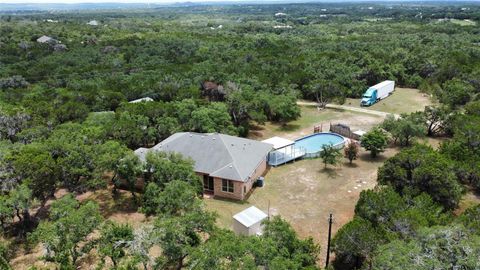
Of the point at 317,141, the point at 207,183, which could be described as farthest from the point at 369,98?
the point at 207,183

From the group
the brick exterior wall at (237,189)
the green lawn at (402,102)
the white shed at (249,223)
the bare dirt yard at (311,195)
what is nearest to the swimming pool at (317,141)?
the bare dirt yard at (311,195)

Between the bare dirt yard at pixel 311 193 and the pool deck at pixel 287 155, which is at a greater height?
the pool deck at pixel 287 155

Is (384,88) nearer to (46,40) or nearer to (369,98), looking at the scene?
(369,98)

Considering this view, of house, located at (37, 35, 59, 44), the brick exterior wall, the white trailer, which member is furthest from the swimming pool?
house, located at (37, 35, 59, 44)

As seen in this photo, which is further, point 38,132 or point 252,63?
point 252,63

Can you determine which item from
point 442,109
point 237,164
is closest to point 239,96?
point 237,164

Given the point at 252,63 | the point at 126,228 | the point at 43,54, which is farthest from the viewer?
the point at 43,54

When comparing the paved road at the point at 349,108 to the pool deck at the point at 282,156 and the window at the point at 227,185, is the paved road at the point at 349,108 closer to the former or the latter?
the pool deck at the point at 282,156

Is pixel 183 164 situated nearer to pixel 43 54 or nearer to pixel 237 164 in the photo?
pixel 237 164
